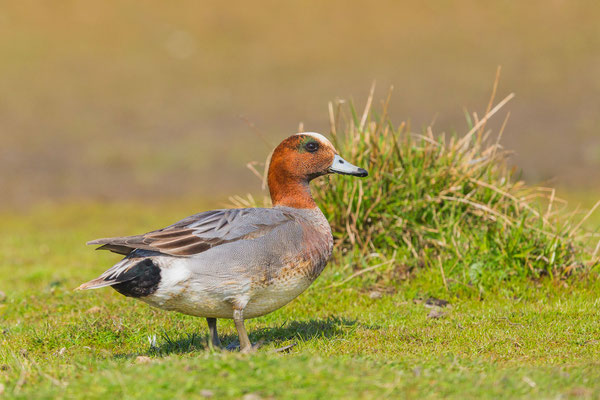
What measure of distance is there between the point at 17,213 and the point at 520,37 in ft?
46.6

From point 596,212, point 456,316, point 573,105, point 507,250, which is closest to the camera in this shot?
point 456,316

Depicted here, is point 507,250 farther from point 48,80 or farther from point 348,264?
point 48,80

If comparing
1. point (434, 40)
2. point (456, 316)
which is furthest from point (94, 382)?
point (434, 40)

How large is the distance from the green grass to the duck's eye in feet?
4.67

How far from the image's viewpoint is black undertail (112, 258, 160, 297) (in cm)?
528

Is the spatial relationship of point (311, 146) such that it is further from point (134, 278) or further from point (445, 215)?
point (445, 215)

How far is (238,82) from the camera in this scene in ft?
65.5

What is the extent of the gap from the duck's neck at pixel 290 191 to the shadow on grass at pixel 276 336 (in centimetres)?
100

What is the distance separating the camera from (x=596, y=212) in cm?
1287

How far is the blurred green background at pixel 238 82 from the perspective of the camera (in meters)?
16.9

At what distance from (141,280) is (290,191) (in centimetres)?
149

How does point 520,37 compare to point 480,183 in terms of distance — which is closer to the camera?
point 480,183

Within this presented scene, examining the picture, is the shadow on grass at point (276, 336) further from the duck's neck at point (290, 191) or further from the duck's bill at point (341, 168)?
the duck's bill at point (341, 168)

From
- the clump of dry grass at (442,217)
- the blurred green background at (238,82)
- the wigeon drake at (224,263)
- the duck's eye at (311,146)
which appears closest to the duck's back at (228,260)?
the wigeon drake at (224,263)
